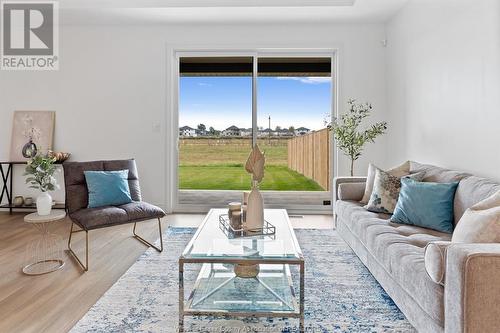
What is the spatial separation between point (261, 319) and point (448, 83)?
263cm

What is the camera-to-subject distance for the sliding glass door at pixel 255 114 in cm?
504

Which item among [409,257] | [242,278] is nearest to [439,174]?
[409,257]

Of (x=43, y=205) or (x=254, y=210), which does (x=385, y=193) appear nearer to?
(x=254, y=210)

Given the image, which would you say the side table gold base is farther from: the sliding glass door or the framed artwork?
the framed artwork

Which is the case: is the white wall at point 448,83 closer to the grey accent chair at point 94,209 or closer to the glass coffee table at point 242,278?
the glass coffee table at point 242,278

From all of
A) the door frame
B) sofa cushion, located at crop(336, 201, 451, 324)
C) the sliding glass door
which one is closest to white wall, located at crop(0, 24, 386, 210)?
the door frame

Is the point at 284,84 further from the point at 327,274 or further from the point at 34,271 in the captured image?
the point at 34,271

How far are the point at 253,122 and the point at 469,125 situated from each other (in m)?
2.80

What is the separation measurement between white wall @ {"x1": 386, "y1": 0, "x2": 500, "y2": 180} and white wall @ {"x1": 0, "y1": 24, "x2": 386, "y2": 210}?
1.66 feet

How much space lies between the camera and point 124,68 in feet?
16.0

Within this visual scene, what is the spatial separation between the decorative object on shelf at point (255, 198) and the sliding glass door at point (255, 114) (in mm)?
2696

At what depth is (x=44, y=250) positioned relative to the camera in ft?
10.8

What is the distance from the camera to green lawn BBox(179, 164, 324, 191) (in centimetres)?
524

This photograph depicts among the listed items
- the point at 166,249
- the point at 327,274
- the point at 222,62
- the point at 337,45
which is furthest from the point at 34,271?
the point at 337,45
